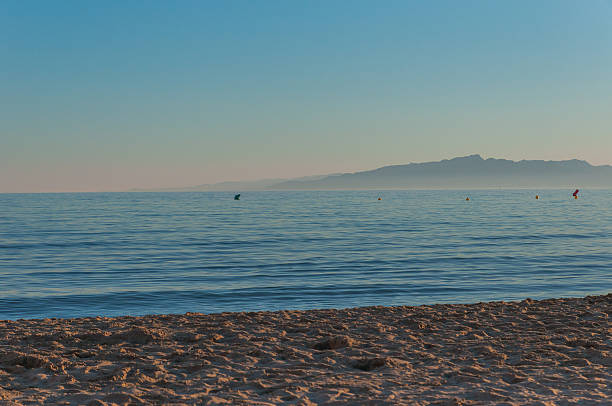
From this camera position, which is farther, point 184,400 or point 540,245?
point 540,245

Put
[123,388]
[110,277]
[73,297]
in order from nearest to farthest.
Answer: [123,388] < [73,297] < [110,277]

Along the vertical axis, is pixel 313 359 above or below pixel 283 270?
above

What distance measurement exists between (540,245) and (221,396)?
105ft

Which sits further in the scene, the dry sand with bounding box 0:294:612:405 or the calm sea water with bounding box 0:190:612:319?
the calm sea water with bounding box 0:190:612:319

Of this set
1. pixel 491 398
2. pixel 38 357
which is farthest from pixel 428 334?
pixel 38 357

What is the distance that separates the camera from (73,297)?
18.6 metres

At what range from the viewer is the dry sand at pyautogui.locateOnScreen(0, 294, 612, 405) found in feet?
23.9

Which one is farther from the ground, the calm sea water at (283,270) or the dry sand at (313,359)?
the dry sand at (313,359)

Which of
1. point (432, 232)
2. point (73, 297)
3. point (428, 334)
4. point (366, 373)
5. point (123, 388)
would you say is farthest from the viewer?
point (432, 232)

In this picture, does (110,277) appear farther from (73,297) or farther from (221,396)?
(221,396)

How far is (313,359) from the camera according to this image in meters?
9.11

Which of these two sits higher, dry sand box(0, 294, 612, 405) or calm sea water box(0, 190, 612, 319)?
dry sand box(0, 294, 612, 405)

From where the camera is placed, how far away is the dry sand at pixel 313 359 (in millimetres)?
7297

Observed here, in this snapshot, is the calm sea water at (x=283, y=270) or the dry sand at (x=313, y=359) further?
the calm sea water at (x=283, y=270)
